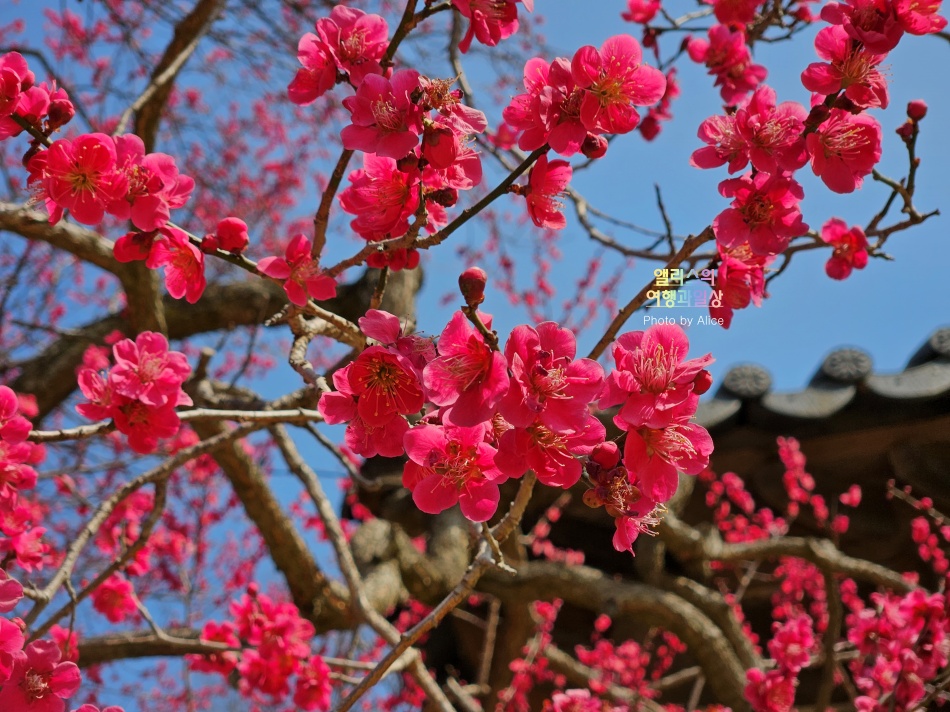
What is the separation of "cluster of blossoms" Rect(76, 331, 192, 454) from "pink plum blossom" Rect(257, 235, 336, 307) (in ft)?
1.08

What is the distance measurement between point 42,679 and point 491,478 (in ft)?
2.76

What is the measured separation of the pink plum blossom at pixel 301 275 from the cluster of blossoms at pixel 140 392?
0.33 meters

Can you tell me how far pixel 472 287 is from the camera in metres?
0.96

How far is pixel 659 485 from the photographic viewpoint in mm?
1084

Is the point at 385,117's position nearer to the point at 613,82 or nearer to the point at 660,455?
the point at 613,82

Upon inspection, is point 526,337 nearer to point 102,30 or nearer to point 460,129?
point 460,129

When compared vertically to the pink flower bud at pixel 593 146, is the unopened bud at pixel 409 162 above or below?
above

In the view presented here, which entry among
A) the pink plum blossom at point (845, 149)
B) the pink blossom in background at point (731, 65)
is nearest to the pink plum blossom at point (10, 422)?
the pink plum blossom at point (845, 149)

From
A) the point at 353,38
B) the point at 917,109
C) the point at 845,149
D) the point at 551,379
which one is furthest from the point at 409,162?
the point at 917,109

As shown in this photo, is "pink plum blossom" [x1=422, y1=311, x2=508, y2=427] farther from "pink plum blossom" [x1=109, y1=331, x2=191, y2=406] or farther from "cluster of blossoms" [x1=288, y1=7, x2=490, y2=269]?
"pink plum blossom" [x1=109, y1=331, x2=191, y2=406]

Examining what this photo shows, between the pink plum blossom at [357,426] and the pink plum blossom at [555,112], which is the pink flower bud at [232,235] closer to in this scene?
the pink plum blossom at [357,426]

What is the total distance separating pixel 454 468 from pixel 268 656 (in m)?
1.79

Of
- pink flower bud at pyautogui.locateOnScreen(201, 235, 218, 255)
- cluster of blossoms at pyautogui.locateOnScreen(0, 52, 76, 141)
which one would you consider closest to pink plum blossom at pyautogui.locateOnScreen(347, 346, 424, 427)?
pink flower bud at pyautogui.locateOnScreen(201, 235, 218, 255)

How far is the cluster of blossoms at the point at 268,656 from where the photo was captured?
2490 mm
